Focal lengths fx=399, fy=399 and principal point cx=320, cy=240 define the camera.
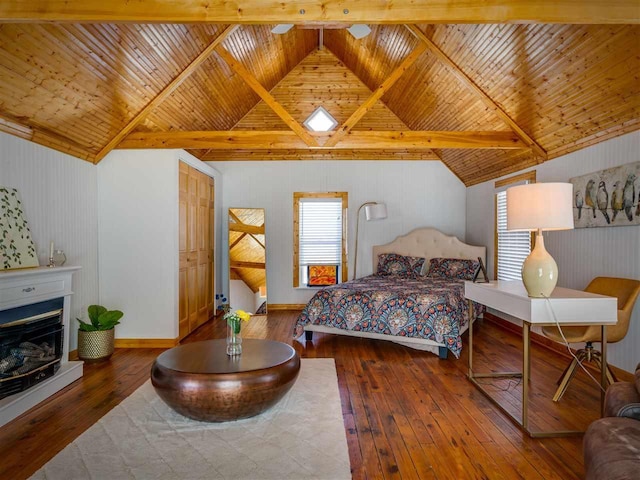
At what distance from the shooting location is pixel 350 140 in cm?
477

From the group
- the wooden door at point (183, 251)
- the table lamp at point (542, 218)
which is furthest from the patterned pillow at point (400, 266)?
the table lamp at point (542, 218)

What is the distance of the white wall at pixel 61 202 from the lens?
3.42 metres

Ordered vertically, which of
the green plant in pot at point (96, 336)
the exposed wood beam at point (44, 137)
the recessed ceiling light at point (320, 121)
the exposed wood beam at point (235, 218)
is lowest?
the green plant in pot at point (96, 336)

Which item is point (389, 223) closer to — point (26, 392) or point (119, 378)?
point (119, 378)

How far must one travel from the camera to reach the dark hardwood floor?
7.11ft

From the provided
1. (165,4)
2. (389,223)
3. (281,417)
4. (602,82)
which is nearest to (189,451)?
(281,417)

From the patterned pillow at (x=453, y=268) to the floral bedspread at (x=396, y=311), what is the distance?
33.5 inches

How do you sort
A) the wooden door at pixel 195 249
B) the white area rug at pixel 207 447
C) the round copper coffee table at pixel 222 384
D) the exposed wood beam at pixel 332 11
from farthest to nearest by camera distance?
the wooden door at pixel 195 249 < the round copper coffee table at pixel 222 384 < the exposed wood beam at pixel 332 11 < the white area rug at pixel 207 447

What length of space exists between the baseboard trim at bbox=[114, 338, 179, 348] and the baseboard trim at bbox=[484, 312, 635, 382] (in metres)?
4.12

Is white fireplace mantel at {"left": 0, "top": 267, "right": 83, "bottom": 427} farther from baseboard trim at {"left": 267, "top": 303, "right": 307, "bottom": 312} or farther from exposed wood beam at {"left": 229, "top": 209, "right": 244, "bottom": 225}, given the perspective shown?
baseboard trim at {"left": 267, "top": 303, "right": 307, "bottom": 312}

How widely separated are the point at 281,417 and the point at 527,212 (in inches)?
85.5

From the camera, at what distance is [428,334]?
411 centimetres

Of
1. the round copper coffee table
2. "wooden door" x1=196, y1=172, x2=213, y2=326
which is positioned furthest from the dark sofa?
"wooden door" x1=196, y1=172, x2=213, y2=326

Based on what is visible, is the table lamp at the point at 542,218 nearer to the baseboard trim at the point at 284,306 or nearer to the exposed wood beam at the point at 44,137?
the exposed wood beam at the point at 44,137
